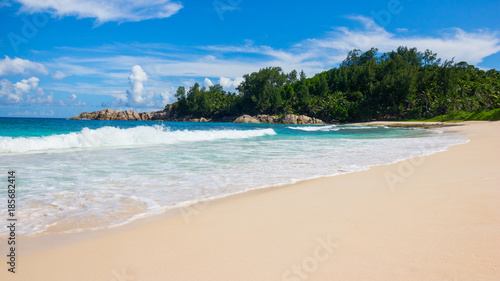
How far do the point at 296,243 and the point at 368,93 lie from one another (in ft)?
293

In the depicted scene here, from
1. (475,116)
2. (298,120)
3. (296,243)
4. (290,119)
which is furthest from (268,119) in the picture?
(296,243)

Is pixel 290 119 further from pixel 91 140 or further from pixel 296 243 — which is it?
pixel 296 243

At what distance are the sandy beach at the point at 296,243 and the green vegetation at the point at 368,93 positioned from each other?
50.4 m

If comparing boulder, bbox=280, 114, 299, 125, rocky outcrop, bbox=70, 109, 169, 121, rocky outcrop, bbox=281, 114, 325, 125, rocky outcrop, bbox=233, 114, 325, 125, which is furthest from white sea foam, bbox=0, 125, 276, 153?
rocky outcrop, bbox=70, 109, 169, 121

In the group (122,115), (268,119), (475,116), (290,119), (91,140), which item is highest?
(122,115)

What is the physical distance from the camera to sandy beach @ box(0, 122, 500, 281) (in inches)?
86.6

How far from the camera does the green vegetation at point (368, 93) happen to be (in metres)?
66.9

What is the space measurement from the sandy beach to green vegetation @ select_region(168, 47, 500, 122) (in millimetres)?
50381

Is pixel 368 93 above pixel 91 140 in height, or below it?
above

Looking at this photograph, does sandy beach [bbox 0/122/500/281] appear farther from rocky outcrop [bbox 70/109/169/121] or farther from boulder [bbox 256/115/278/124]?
rocky outcrop [bbox 70/109/169/121]

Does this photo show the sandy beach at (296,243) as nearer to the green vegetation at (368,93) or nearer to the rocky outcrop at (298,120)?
the green vegetation at (368,93)

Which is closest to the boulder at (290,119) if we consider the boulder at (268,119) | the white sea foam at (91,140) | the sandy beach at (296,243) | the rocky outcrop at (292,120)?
the rocky outcrop at (292,120)

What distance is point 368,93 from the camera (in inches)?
3287

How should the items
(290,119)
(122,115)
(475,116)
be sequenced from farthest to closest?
(122,115) → (290,119) → (475,116)
